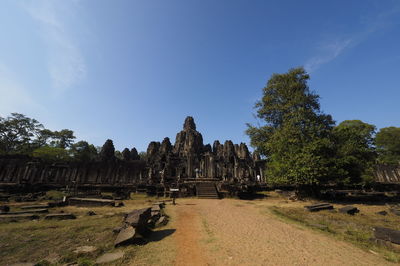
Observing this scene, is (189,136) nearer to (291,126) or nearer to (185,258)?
(291,126)

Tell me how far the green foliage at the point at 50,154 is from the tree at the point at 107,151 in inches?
308

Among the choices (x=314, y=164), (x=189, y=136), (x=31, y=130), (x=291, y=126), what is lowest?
(x=314, y=164)

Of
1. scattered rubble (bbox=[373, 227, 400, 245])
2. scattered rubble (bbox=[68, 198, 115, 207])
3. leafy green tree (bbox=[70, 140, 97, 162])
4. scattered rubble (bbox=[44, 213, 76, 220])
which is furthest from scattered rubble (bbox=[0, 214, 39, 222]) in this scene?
leafy green tree (bbox=[70, 140, 97, 162])

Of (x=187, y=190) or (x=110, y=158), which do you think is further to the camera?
(x=110, y=158)

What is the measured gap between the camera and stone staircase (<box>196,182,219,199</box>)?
1798cm

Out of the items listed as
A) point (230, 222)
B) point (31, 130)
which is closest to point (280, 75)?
point (230, 222)

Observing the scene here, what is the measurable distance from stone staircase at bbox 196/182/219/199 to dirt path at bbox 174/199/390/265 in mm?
11084

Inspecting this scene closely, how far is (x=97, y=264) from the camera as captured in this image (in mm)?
3836

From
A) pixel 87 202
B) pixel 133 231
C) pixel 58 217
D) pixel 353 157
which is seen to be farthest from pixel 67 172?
pixel 353 157

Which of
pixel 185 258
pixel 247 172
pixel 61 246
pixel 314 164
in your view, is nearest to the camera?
pixel 185 258

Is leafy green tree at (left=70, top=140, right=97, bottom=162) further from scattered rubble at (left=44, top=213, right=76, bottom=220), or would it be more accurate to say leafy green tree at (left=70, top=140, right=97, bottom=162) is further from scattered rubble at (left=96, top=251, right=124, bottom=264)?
scattered rubble at (left=96, top=251, right=124, bottom=264)

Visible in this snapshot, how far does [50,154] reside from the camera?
120ft

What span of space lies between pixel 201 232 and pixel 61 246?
14.7ft

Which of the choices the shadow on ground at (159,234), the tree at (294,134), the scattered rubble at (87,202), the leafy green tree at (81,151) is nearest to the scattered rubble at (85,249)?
the shadow on ground at (159,234)
